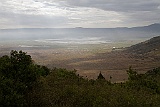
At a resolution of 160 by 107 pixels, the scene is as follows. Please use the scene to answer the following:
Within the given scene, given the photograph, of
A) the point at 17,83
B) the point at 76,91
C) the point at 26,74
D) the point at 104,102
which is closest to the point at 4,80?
the point at 17,83

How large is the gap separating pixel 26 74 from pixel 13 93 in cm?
172

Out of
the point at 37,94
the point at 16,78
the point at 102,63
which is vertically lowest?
the point at 102,63

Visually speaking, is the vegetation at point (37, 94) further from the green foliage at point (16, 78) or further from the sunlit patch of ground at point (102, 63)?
the sunlit patch of ground at point (102, 63)

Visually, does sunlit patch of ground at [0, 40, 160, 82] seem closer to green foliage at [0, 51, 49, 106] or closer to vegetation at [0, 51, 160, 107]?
vegetation at [0, 51, 160, 107]

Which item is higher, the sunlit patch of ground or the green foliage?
the green foliage

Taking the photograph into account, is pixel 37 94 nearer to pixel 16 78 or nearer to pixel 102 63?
pixel 16 78

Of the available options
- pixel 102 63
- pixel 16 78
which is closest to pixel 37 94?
pixel 16 78

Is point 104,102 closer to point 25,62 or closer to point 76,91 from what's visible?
point 76,91

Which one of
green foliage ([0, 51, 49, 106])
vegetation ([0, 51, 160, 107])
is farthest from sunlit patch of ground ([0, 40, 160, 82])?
green foliage ([0, 51, 49, 106])

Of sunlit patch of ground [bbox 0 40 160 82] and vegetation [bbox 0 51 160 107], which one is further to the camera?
sunlit patch of ground [bbox 0 40 160 82]

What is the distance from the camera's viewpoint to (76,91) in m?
12.6

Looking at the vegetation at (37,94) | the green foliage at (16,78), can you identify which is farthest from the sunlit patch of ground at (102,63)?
the green foliage at (16,78)

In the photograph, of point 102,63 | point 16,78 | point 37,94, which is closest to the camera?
point 37,94

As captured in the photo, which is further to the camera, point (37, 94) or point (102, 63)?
point (102, 63)
